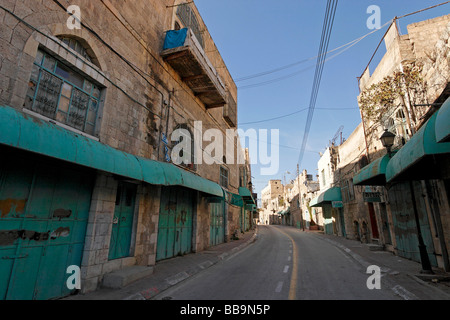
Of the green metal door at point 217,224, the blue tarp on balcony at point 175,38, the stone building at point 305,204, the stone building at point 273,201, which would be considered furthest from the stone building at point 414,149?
the stone building at point 273,201

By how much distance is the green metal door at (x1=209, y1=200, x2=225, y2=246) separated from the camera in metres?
15.9

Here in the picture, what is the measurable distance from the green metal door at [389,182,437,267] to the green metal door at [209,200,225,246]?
1033 cm

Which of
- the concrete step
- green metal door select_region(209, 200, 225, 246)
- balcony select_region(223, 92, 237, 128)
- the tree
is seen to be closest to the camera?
the concrete step

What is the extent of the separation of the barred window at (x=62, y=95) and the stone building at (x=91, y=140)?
0.03m

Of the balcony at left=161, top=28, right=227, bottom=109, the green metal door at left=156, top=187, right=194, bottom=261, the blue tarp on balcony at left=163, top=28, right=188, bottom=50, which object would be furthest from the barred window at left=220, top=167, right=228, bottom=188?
the blue tarp on balcony at left=163, top=28, right=188, bottom=50

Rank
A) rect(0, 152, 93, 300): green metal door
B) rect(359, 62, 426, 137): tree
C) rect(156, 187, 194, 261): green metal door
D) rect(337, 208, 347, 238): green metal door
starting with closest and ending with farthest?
rect(0, 152, 93, 300): green metal door
rect(359, 62, 426, 137): tree
rect(156, 187, 194, 261): green metal door
rect(337, 208, 347, 238): green metal door

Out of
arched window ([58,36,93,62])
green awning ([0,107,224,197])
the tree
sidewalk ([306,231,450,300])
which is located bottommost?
sidewalk ([306,231,450,300])

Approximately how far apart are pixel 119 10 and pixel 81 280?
9017mm

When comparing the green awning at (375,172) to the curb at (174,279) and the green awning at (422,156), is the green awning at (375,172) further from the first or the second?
the curb at (174,279)

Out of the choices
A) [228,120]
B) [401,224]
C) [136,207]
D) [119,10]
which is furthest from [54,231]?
[228,120]

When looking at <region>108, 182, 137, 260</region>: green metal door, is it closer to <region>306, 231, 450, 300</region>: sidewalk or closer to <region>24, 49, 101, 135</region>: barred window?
<region>24, 49, 101, 135</region>: barred window

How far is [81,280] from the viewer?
6141mm

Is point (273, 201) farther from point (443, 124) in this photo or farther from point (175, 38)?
point (443, 124)
